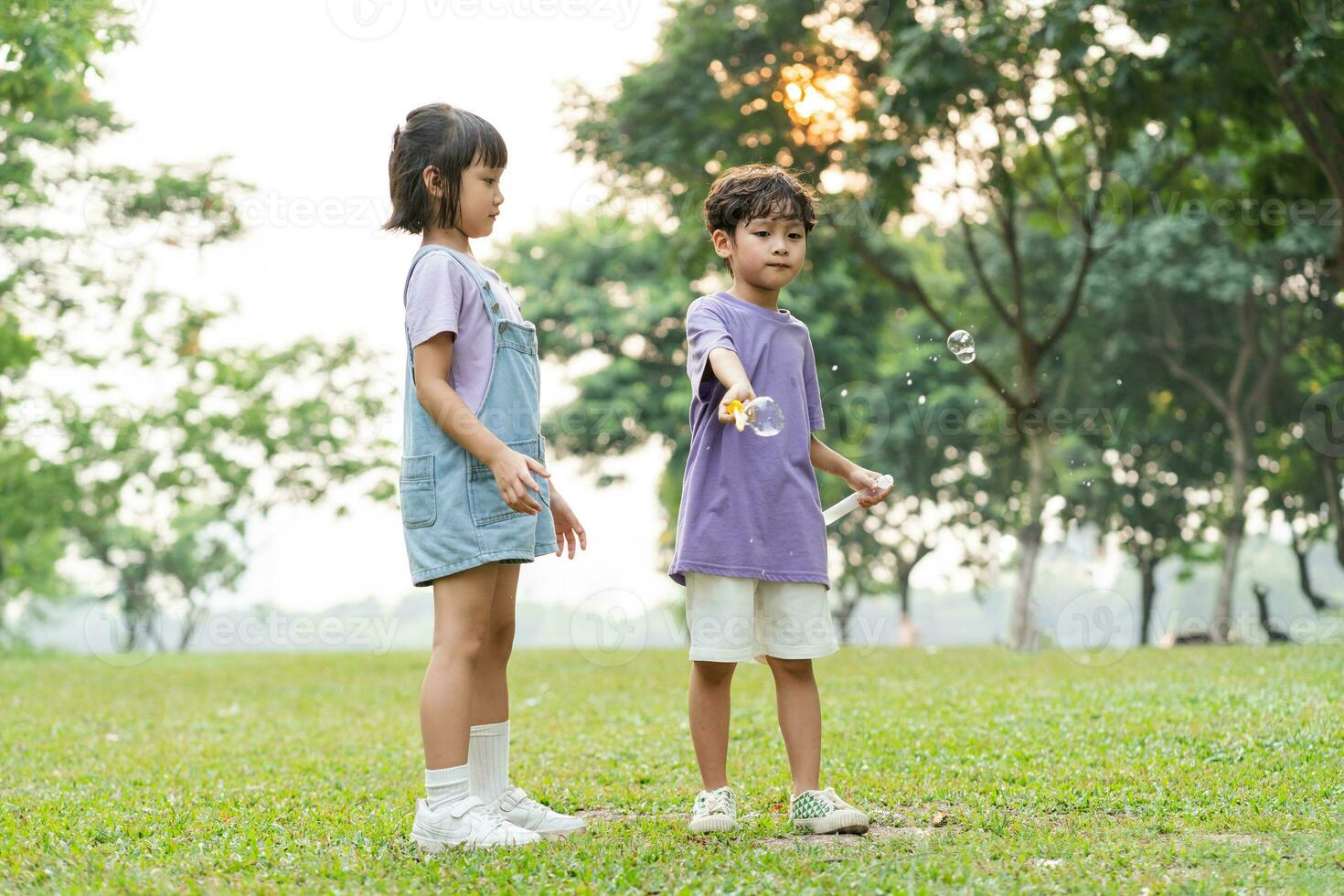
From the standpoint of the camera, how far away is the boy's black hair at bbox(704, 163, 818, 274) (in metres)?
4.18

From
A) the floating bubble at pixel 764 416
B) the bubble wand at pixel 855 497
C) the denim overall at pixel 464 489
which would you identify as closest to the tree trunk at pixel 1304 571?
the bubble wand at pixel 855 497

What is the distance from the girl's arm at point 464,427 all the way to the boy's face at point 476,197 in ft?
1.28

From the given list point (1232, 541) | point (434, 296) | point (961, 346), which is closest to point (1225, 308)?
point (1232, 541)

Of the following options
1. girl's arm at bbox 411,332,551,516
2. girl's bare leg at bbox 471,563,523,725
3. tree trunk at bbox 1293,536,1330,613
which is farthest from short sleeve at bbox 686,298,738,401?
tree trunk at bbox 1293,536,1330,613

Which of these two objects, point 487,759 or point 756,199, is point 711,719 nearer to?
point 487,759

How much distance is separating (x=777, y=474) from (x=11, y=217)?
1834 cm

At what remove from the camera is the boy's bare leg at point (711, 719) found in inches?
164

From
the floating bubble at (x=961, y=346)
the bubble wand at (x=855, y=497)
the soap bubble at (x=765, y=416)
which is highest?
the floating bubble at (x=961, y=346)

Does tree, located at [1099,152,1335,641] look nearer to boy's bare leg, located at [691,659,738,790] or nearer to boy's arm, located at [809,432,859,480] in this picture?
boy's arm, located at [809,432,859,480]

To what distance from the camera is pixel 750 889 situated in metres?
3.25

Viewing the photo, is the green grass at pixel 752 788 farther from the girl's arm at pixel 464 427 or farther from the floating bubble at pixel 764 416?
the floating bubble at pixel 764 416

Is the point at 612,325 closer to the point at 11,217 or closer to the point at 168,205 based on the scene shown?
the point at 168,205

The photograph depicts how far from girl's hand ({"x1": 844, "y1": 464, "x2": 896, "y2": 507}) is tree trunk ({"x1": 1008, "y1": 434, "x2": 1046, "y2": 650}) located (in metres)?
10.9

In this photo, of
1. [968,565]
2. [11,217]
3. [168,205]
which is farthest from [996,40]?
[968,565]
